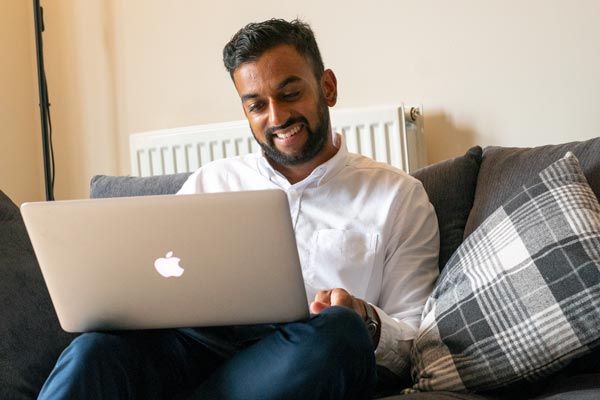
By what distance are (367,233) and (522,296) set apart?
0.40 meters

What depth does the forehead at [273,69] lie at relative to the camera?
5.76 ft

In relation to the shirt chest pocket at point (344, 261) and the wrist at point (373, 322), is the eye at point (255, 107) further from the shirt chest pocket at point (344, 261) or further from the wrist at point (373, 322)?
the wrist at point (373, 322)

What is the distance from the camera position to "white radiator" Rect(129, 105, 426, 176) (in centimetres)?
237

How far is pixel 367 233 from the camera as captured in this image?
66.2 inches

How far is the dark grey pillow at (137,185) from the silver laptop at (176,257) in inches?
29.2

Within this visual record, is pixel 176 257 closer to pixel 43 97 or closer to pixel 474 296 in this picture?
pixel 474 296

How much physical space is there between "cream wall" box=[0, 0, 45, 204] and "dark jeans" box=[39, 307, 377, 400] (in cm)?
184

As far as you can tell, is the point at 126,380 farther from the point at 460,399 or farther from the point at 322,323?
the point at 460,399

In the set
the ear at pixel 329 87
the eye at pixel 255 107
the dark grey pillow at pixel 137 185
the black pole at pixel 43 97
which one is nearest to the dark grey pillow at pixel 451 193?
the ear at pixel 329 87

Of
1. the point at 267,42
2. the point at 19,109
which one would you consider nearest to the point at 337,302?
the point at 267,42

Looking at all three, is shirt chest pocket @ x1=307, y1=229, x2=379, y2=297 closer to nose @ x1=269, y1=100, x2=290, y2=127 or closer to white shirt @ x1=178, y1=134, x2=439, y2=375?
white shirt @ x1=178, y1=134, x2=439, y2=375

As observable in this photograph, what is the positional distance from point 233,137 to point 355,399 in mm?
1423

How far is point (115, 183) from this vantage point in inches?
83.0

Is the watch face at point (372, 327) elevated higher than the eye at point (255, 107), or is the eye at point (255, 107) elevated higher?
the eye at point (255, 107)
